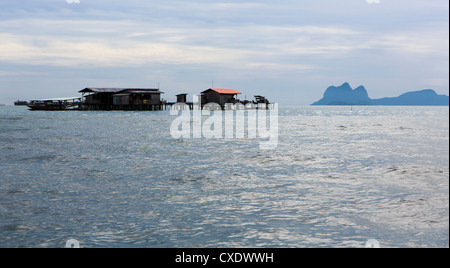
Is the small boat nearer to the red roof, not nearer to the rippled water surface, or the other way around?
the red roof

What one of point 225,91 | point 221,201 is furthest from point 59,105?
point 221,201

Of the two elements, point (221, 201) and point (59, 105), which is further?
point (59, 105)

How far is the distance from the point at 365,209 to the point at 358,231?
6.07 ft

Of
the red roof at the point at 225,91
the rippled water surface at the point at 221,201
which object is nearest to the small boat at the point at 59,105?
the red roof at the point at 225,91

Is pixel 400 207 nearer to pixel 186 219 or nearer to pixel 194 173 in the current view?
pixel 186 219

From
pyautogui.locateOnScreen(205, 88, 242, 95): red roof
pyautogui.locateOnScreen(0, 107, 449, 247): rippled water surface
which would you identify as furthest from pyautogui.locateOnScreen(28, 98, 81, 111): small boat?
pyautogui.locateOnScreen(0, 107, 449, 247): rippled water surface

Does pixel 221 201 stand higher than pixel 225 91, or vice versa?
pixel 225 91

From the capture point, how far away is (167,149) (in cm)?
2408

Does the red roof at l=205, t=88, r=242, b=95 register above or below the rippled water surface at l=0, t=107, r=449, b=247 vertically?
above

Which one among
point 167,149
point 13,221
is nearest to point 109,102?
point 167,149

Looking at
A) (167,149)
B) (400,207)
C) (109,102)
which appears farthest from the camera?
(109,102)

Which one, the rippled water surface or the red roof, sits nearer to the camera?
the rippled water surface

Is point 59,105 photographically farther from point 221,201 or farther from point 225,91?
point 221,201

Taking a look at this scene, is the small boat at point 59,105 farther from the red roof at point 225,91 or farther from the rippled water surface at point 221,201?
the rippled water surface at point 221,201
